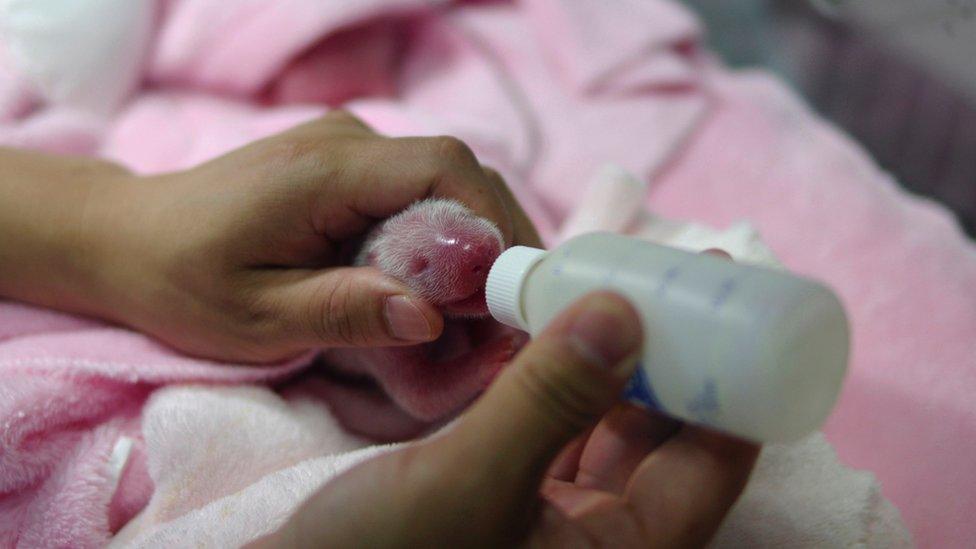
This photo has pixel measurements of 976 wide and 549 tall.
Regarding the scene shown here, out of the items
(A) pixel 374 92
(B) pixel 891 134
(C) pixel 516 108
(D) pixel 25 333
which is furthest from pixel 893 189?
(D) pixel 25 333

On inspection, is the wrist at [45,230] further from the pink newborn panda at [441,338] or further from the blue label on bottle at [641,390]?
the blue label on bottle at [641,390]

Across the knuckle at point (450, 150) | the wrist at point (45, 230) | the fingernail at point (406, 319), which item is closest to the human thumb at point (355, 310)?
the fingernail at point (406, 319)

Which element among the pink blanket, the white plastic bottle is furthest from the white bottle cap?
the pink blanket

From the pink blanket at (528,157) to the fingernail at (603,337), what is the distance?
1.44 ft

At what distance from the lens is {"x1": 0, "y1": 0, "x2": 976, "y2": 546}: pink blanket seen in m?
0.77

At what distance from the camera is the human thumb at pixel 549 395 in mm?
468

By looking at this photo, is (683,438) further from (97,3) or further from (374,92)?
(97,3)

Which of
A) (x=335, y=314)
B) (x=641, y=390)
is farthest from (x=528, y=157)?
(x=641, y=390)

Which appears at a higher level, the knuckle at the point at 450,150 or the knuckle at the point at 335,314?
the knuckle at the point at 450,150

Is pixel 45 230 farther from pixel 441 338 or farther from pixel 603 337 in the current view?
pixel 603 337

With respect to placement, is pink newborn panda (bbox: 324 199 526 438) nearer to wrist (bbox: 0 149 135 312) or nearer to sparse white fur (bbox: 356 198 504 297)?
sparse white fur (bbox: 356 198 504 297)

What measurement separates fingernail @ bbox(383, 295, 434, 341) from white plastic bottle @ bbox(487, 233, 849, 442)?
5.1 inches

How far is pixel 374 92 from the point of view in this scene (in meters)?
1.29

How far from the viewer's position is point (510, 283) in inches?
23.6
